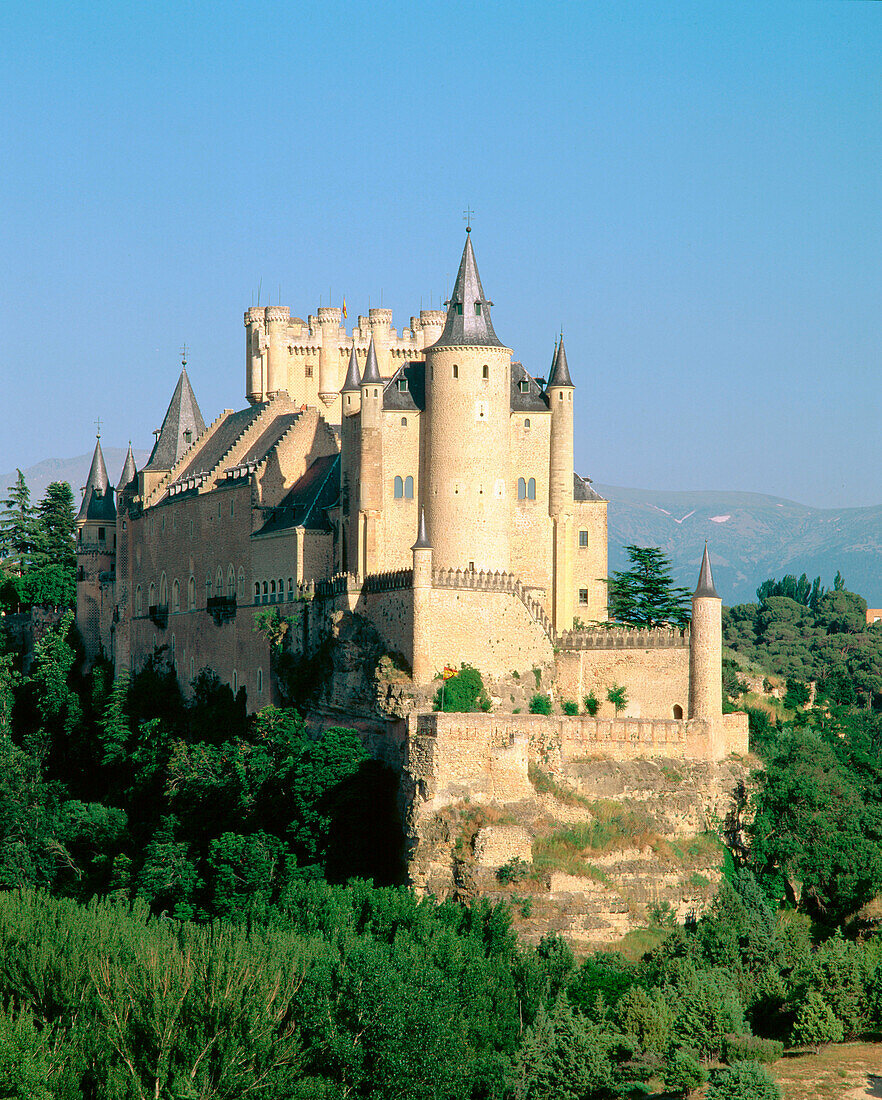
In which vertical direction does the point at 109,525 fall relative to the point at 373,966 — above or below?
above

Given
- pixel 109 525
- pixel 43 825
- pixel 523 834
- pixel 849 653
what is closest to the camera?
pixel 523 834

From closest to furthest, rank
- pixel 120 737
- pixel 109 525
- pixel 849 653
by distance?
pixel 120 737, pixel 109 525, pixel 849 653

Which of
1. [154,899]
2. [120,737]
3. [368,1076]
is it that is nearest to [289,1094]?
[368,1076]

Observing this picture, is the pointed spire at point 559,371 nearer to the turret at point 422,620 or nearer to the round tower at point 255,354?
the turret at point 422,620

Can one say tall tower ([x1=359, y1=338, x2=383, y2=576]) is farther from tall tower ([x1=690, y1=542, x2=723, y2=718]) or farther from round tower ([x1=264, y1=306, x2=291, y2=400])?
round tower ([x1=264, y1=306, x2=291, y2=400])

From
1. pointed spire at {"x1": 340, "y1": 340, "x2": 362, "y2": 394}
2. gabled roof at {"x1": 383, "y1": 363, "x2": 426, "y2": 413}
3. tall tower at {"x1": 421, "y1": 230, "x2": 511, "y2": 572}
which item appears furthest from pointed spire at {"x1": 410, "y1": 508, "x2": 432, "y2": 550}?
pointed spire at {"x1": 340, "y1": 340, "x2": 362, "y2": 394}

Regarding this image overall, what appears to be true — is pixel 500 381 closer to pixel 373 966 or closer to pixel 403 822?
pixel 403 822

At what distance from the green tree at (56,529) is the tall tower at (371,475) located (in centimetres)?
4980

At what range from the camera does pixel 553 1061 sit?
54.3m

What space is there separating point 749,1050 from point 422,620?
19438mm

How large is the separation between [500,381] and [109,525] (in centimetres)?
3650

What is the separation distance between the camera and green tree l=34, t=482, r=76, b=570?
12066 cm

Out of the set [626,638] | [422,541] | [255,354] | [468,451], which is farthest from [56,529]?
[626,638]

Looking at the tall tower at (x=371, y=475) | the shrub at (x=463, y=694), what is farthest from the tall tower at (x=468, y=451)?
the shrub at (x=463, y=694)
